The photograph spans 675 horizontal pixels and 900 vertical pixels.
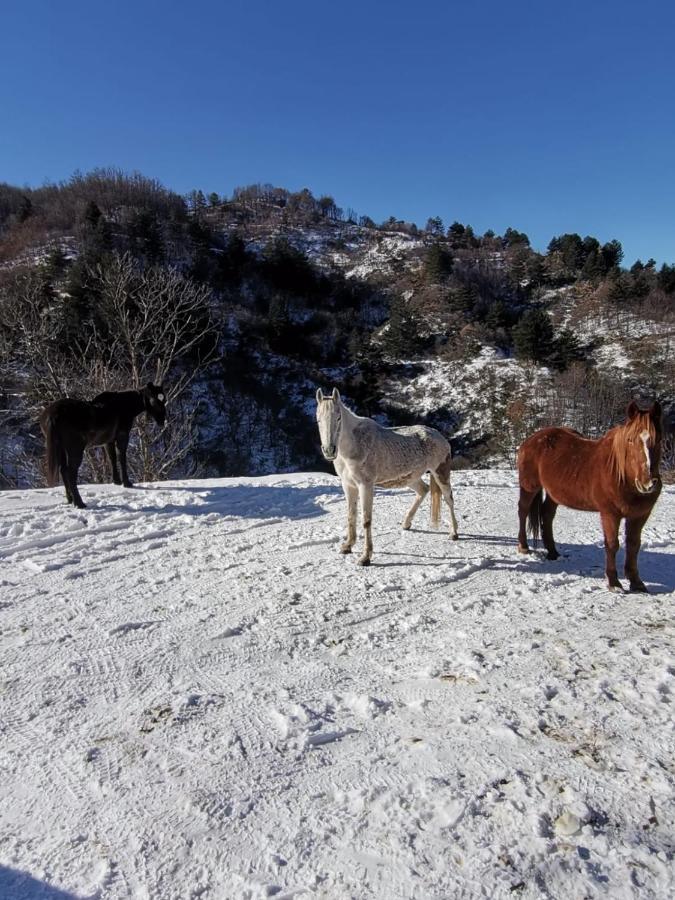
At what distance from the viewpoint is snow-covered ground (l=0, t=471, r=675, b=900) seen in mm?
1564

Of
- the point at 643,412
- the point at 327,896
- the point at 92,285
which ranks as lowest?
the point at 327,896

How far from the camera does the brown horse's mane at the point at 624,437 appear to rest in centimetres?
341

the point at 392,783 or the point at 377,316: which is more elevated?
the point at 377,316

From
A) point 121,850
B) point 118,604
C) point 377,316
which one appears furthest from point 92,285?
point 121,850

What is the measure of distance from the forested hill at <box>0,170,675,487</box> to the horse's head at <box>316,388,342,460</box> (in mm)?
11274

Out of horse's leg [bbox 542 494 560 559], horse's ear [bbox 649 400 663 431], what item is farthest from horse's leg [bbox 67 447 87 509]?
horse's ear [bbox 649 400 663 431]

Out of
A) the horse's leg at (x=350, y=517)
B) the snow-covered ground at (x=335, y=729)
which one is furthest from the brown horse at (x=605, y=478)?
the horse's leg at (x=350, y=517)

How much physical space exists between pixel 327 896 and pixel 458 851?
47 centimetres

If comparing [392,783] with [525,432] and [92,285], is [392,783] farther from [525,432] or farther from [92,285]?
[92,285]

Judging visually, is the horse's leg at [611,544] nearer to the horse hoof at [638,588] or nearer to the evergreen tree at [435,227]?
the horse hoof at [638,588]

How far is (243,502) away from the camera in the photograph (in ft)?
22.9

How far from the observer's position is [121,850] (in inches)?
64.0

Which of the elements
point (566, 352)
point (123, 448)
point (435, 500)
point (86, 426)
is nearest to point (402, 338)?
point (566, 352)

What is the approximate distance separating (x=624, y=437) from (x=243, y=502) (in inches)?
199
